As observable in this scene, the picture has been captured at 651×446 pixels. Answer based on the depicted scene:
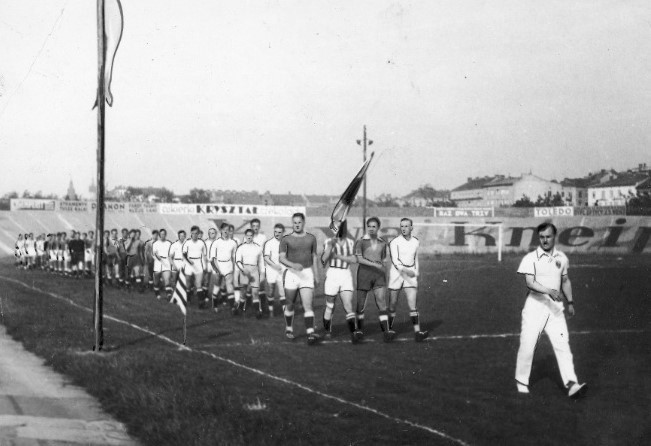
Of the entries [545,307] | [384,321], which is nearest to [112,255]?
[384,321]

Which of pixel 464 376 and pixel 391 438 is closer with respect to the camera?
pixel 391 438

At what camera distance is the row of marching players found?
11047mm

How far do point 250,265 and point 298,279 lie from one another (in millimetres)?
4020

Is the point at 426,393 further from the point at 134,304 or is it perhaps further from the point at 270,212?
the point at 270,212

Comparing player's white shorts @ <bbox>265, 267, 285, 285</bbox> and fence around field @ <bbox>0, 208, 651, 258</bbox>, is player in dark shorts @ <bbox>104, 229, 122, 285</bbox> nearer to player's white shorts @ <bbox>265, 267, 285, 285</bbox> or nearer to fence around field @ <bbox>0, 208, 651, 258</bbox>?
player's white shorts @ <bbox>265, 267, 285, 285</bbox>

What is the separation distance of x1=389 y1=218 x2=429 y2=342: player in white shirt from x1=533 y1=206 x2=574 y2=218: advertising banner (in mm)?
42740

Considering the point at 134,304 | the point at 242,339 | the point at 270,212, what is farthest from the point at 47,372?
the point at 270,212

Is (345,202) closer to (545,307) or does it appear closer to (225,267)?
(545,307)

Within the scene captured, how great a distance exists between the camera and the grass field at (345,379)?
6105 mm

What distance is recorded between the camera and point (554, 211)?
53.3 metres

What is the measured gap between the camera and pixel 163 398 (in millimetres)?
7098

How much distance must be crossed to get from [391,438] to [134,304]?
11715 mm

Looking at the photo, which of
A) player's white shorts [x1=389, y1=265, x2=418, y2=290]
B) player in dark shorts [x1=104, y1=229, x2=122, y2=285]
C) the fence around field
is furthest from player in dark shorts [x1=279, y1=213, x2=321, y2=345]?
the fence around field

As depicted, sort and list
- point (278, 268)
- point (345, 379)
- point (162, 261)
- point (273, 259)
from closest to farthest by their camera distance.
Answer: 1. point (345, 379)
2. point (278, 268)
3. point (273, 259)
4. point (162, 261)
